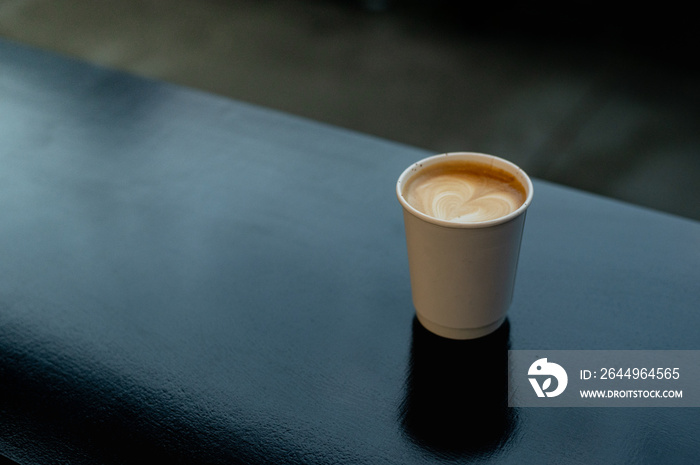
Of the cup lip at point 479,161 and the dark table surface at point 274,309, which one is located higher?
the cup lip at point 479,161

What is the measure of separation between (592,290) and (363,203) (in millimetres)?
285

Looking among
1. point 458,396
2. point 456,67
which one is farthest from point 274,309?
point 456,67

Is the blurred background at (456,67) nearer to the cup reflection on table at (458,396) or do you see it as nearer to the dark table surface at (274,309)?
the dark table surface at (274,309)

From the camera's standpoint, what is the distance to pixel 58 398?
64cm

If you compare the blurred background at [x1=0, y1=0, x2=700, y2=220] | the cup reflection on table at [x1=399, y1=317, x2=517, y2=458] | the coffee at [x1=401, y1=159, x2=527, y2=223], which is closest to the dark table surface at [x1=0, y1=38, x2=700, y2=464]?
the cup reflection on table at [x1=399, y1=317, x2=517, y2=458]

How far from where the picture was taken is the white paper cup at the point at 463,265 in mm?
593

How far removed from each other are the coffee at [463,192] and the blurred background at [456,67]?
4.31 ft

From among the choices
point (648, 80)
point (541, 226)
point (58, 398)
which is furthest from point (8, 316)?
point (648, 80)

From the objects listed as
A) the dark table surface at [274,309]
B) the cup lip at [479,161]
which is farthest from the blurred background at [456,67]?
the cup lip at [479,161]

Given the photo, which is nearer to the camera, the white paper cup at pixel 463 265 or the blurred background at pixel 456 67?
the white paper cup at pixel 463 265

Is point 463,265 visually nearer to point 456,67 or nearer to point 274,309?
point 274,309

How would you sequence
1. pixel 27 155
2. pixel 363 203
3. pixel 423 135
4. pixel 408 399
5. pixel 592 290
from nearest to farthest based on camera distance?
pixel 408 399
pixel 592 290
pixel 363 203
pixel 27 155
pixel 423 135

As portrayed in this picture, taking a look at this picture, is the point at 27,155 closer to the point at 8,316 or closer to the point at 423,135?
the point at 8,316

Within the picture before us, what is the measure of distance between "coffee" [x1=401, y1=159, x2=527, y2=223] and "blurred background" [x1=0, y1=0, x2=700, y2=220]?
1.31 metres
